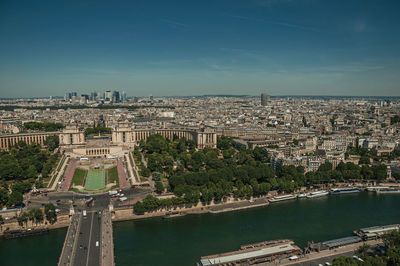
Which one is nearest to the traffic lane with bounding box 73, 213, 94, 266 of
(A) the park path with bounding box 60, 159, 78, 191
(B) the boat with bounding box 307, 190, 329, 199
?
(A) the park path with bounding box 60, 159, 78, 191

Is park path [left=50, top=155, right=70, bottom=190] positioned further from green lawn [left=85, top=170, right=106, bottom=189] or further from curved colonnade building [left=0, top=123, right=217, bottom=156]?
curved colonnade building [left=0, top=123, right=217, bottom=156]

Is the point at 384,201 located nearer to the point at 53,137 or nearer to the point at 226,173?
the point at 226,173

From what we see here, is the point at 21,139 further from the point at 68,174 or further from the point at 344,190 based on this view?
the point at 344,190

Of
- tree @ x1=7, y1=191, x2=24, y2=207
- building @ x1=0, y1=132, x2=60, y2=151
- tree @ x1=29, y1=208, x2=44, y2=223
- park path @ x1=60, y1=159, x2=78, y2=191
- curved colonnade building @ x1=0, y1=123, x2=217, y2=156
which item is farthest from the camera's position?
building @ x1=0, y1=132, x2=60, y2=151

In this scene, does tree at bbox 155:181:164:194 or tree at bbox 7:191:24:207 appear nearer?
tree at bbox 7:191:24:207

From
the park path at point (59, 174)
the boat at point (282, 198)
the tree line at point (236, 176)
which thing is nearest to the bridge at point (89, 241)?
the tree line at point (236, 176)

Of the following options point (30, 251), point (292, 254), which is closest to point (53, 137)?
point (30, 251)

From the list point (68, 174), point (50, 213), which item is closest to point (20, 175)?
point (68, 174)

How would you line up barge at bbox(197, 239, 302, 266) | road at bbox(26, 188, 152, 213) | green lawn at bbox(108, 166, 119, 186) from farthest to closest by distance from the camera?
green lawn at bbox(108, 166, 119, 186), road at bbox(26, 188, 152, 213), barge at bbox(197, 239, 302, 266)
